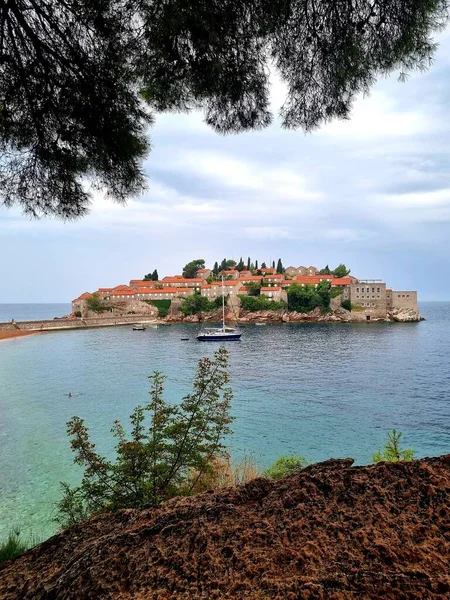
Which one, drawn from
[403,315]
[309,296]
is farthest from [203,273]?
[403,315]

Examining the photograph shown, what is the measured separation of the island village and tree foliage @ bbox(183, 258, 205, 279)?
7.26 m

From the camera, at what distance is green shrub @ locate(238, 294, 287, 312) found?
262 ft

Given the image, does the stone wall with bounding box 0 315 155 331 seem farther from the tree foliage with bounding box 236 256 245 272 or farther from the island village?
the tree foliage with bounding box 236 256 245 272

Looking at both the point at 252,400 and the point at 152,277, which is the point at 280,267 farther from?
the point at 252,400

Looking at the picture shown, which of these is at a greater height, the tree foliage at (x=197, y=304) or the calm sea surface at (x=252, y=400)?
the tree foliage at (x=197, y=304)

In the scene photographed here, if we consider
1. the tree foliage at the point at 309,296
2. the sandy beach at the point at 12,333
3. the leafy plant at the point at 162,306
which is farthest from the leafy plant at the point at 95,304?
the tree foliage at the point at 309,296

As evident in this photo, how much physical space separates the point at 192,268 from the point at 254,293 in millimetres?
27630

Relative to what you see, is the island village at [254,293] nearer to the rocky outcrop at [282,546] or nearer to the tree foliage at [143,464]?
the tree foliage at [143,464]

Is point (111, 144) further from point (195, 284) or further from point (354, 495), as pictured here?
point (195, 284)

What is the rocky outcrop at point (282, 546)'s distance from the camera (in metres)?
1.20

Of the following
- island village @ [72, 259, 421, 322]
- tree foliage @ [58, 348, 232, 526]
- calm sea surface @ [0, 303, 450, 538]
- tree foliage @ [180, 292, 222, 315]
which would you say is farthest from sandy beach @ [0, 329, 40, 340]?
tree foliage @ [58, 348, 232, 526]

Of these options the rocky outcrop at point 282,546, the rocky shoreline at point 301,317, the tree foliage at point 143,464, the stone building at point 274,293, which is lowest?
the rocky shoreline at point 301,317

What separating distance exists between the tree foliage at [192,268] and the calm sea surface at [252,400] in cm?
6538

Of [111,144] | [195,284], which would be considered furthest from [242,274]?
[111,144]
